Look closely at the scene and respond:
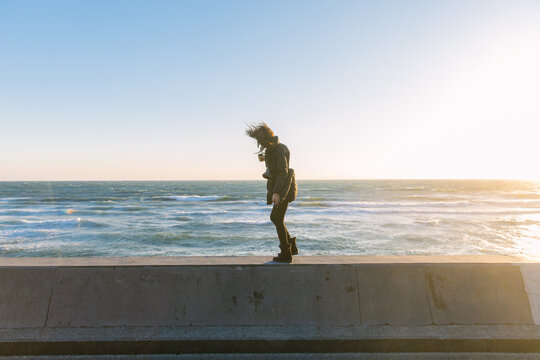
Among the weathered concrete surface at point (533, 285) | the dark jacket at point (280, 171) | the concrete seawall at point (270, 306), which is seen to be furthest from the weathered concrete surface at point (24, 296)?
the weathered concrete surface at point (533, 285)

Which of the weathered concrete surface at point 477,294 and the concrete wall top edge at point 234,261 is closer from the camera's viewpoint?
the weathered concrete surface at point 477,294

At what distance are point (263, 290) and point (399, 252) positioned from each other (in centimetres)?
989

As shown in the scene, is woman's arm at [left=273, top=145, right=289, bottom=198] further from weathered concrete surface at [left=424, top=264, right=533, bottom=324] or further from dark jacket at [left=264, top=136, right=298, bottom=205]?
weathered concrete surface at [left=424, top=264, right=533, bottom=324]

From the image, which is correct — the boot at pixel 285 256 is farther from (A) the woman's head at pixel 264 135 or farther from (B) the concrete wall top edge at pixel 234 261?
(A) the woman's head at pixel 264 135

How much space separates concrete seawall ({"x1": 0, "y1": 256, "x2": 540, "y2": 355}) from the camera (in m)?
3.14

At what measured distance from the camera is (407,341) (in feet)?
10.4

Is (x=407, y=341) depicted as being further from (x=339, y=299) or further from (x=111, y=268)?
(x=111, y=268)

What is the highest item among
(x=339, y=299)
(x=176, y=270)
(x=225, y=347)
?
(x=176, y=270)

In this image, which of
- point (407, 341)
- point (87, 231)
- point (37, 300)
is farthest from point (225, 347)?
point (87, 231)

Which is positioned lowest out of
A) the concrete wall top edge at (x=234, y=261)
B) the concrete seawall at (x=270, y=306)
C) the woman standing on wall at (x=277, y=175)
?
the concrete seawall at (x=270, y=306)

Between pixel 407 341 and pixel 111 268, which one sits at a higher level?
pixel 111 268

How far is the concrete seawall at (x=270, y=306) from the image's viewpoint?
3.14 m

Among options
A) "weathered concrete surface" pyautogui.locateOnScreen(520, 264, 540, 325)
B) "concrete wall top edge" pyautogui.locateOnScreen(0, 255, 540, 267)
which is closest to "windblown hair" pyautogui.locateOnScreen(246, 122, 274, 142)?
"concrete wall top edge" pyautogui.locateOnScreen(0, 255, 540, 267)

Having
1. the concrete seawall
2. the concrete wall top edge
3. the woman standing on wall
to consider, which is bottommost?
the concrete seawall
